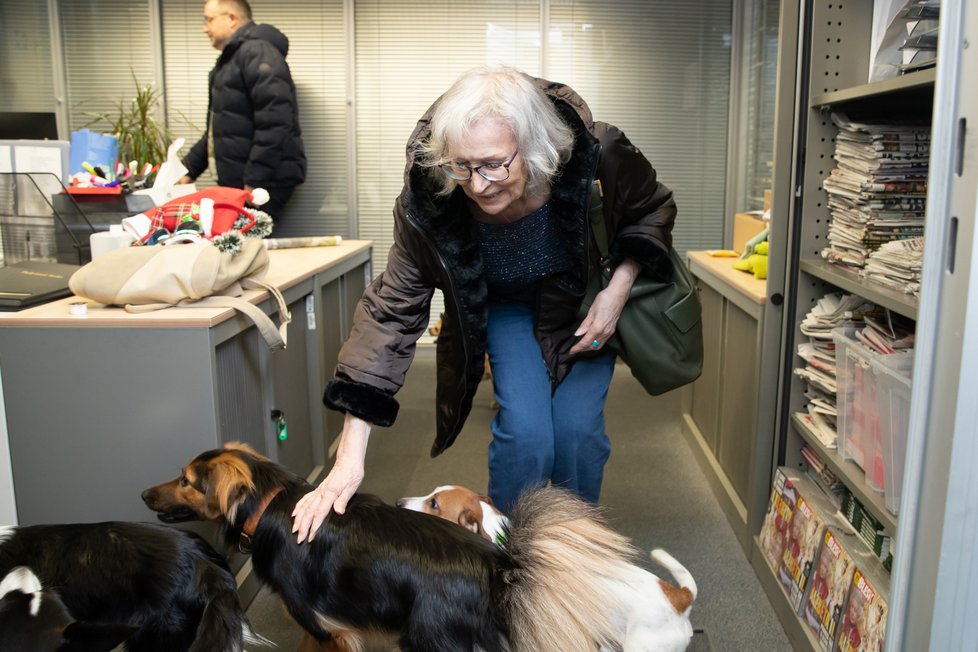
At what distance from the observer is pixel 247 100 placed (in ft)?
14.9

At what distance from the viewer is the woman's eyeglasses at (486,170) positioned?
1.63 metres

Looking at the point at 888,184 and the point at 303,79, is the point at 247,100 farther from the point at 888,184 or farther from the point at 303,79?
the point at 888,184

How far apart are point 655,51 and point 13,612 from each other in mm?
4928

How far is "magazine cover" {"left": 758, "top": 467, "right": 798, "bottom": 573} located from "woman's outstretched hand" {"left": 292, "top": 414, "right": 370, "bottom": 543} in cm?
119

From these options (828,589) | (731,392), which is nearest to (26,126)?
(731,392)

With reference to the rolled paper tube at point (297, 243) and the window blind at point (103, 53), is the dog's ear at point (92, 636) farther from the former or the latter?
the window blind at point (103, 53)

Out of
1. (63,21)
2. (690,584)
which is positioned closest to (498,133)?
(690,584)

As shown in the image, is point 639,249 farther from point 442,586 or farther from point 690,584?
point 442,586

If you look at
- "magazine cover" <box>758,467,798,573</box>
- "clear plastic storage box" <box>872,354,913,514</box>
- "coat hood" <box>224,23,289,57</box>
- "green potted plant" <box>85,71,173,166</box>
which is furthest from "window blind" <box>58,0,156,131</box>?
"clear plastic storage box" <box>872,354,913,514</box>

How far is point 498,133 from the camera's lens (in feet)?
5.29

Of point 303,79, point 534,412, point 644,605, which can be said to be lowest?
point 644,605

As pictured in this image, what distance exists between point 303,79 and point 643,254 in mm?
4045

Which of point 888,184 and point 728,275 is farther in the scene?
point 728,275

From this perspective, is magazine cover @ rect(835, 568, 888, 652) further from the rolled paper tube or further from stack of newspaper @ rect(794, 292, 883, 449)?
the rolled paper tube
